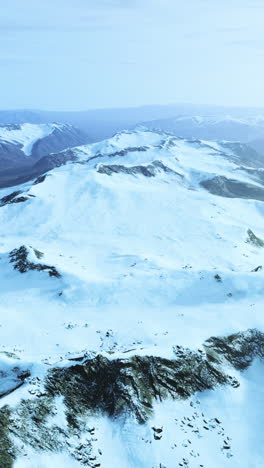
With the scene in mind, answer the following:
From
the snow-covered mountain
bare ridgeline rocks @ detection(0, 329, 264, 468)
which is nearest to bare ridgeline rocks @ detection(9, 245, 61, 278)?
the snow-covered mountain

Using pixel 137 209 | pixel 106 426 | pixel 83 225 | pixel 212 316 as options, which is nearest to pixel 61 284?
pixel 212 316

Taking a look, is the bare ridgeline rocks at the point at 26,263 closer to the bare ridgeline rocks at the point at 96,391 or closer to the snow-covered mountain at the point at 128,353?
the snow-covered mountain at the point at 128,353

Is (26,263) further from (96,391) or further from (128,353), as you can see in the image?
(96,391)

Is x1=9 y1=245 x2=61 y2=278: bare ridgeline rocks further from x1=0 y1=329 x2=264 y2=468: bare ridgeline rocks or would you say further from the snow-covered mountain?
x1=0 y1=329 x2=264 y2=468: bare ridgeline rocks

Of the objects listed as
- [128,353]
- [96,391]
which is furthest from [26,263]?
[96,391]

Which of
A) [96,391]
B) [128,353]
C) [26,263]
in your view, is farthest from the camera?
[26,263]
